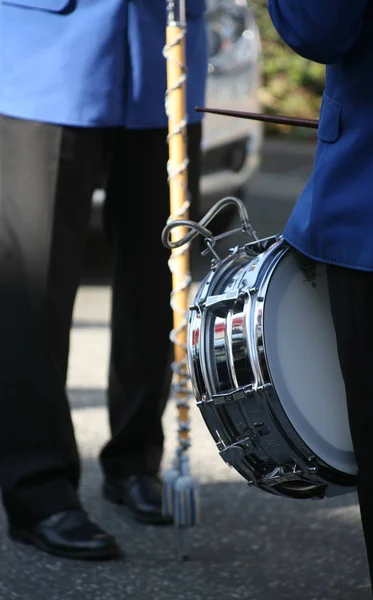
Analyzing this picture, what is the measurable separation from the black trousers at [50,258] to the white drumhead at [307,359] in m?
0.77

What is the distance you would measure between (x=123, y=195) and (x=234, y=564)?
0.86 metres

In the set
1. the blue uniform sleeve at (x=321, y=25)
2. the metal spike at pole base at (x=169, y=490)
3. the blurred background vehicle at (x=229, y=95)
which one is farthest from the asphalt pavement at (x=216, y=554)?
the blurred background vehicle at (x=229, y=95)

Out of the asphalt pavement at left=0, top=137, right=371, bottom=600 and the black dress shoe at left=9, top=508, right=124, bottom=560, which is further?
the black dress shoe at left=9, top=508, right=124, bottom=560

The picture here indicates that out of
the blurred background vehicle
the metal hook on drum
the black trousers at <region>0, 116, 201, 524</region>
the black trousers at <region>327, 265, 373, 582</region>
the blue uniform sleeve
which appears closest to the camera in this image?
the blue uniform sleeve

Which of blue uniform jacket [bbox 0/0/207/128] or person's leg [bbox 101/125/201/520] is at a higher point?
blue uniform jacket [bbox 0/0/207/128]

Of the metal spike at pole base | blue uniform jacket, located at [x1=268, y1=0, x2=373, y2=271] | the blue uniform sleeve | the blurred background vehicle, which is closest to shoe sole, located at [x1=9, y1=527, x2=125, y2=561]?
the metal spike at pole base

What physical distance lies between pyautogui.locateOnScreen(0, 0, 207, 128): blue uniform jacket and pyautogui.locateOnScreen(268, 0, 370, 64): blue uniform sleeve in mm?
876

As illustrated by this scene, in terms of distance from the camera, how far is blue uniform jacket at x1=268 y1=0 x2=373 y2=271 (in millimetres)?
1610

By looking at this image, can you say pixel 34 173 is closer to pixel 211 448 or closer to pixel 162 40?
pixel 162 40

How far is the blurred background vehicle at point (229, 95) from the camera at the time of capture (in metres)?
5.39

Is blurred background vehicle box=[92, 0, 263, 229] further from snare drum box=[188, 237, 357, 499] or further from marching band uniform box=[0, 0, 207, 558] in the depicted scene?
snare drum box=[188, 237, 357, 499]

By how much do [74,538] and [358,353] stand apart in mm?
1057

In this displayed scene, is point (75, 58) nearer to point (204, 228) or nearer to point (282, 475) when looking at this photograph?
point (204, 228)

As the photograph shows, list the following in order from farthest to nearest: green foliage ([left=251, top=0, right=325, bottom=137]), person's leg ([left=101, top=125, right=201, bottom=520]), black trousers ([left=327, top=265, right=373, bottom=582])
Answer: green foliage ([left=251, top=0, right=325, bottom=137])
person's leg ([left=101, top=125, right=201, bottom=520])
black trousers ([left=327, top=265, right=373, bottom=582])
